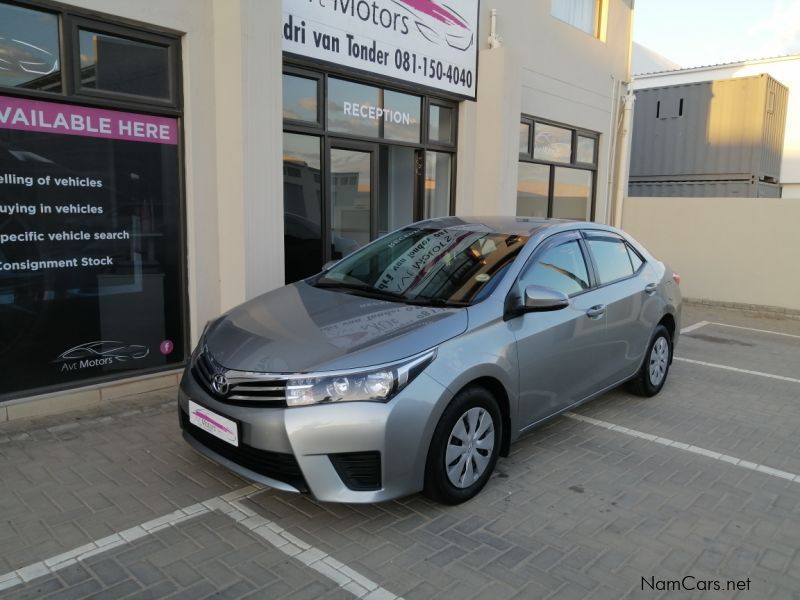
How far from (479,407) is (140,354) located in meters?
3.39

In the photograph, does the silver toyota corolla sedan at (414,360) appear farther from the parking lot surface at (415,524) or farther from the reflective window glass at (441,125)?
the reflective window glass at (441,125)

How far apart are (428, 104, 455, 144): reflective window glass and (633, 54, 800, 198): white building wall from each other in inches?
538

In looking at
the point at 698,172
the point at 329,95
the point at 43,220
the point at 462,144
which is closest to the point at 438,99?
the point at 462,144

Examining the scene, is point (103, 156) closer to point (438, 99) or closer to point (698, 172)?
point (438, 99)

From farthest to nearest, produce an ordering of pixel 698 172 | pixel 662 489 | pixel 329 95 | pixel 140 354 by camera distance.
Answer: pixel 698 172 → pixel 329 95 → pixel 140 354 → pixel 662 489

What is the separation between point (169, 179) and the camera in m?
5.53

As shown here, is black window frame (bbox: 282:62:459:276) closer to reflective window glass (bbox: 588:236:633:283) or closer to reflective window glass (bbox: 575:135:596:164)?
reflective window glass (bbox: 588:236:633:283)

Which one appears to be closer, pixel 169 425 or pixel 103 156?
pixel 169 425

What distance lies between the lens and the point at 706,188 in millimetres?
16188

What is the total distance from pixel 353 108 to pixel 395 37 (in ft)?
3.34

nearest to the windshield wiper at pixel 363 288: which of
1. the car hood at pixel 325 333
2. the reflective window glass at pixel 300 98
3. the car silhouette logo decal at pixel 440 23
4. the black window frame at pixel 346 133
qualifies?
the car hood at pixel 325 333

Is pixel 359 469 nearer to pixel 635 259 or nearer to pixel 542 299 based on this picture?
pixel 542 299

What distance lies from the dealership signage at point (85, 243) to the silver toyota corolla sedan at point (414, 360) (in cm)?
176

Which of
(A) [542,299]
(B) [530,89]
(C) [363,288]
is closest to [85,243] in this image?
(C) [363,288]
